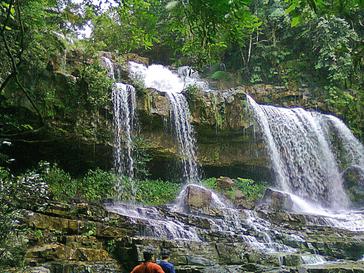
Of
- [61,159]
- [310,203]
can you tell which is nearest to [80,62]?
[61,159]

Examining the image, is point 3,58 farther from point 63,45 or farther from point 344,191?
point 344,191

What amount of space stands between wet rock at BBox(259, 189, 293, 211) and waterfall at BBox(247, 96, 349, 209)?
2.58 metres

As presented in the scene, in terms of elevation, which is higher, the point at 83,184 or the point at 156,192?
the point at 83,184

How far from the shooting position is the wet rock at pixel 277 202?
13523 mm

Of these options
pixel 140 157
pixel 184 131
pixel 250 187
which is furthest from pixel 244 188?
pixel 140 157

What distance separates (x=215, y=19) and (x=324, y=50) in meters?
18.8

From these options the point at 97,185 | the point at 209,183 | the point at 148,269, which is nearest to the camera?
the point at 148,269

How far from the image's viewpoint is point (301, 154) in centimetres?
1692

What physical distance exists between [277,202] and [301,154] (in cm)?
403

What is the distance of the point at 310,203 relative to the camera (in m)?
15.8

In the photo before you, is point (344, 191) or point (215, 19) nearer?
point (215, 19)

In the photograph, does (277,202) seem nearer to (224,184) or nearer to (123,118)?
(224,184)

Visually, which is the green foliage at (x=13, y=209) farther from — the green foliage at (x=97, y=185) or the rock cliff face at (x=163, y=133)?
the green foliage at (x=97, y=185)

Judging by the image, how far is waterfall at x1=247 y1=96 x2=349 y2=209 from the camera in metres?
16.3
